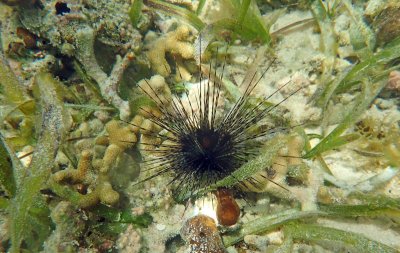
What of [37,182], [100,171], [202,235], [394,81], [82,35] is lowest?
[202,235]

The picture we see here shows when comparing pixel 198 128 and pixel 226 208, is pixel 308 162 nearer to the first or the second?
pixel 226 208

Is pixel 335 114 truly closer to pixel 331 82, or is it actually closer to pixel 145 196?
pixel 331 82

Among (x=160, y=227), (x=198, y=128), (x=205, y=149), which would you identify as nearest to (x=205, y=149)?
(x=205, y=149)

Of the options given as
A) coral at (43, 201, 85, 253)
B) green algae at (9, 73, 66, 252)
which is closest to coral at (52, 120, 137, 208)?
coral at (43, 201, 85, 253)

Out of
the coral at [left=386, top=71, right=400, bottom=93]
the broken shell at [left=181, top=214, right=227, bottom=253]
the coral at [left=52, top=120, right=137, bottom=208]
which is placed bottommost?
the broken shell at [left=181, top=214, right=227, bottom=253]

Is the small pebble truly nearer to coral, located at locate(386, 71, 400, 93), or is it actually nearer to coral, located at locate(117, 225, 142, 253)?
coral, located at locate(117, 225, 142, 253)

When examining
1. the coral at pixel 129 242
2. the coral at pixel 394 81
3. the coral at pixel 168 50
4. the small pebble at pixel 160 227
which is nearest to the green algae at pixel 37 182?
the coral at pixel 129 242
